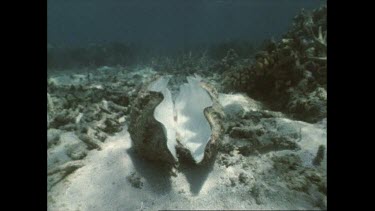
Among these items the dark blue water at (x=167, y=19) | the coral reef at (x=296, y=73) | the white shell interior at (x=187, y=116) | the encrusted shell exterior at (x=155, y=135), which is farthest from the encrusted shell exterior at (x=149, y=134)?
the dark blue water at (x=167, y=19)

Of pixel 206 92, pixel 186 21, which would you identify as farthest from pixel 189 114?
pixel 186 21

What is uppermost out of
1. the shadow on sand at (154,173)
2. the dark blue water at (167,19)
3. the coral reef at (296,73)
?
the dark blue water at (167,19)

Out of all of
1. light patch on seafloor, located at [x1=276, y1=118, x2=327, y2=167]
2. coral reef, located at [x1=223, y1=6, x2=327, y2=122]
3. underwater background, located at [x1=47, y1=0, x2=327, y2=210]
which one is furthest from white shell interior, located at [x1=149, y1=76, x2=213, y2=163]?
coral reef, located at [x1=223, y1=6, x2=327, y2=122]

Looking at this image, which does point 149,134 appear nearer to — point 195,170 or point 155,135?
point 155,135

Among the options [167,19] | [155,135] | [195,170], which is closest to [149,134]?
[155,135]

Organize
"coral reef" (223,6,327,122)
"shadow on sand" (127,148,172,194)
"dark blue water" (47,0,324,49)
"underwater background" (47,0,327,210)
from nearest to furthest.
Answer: "underwater background" (47,0,327,210), "shadow on sand" (127,148,172,194), "coral reef" (223,6,327,122), "dark blue water" (47,0,324,49)

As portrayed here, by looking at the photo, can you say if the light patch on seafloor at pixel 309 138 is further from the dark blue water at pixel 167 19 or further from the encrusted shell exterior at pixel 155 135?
the dark blue water at pixel 167 19

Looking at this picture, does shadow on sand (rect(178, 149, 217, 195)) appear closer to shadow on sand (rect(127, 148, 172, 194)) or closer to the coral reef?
shadow on sand (rect(127, 148, 172, 194))

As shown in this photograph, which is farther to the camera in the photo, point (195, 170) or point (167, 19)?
point (167, 19)
